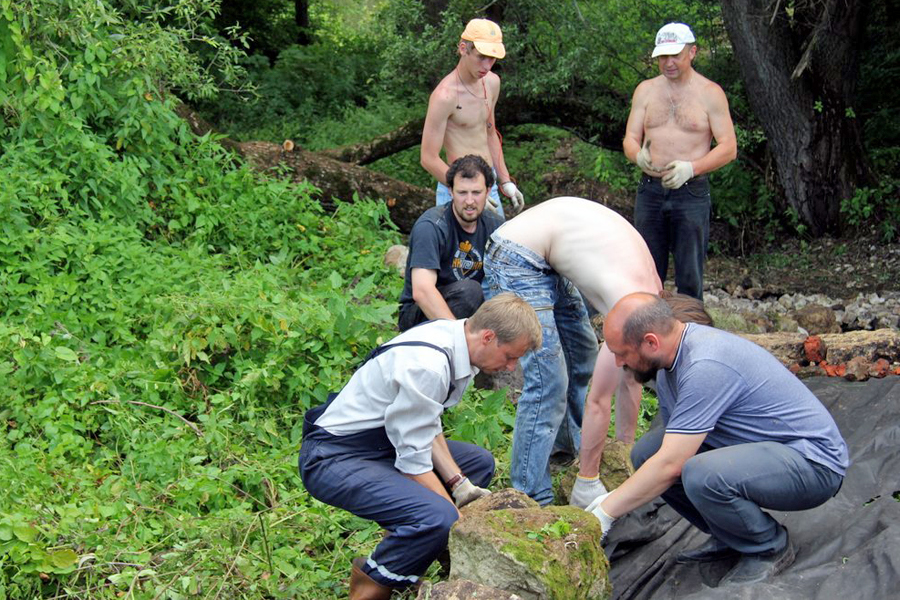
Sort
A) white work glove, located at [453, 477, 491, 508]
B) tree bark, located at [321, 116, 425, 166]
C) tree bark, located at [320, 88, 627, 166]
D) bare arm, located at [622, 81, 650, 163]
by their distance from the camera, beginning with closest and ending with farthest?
white work glove, located at [453, 477, 491, 508] < bare arm, located at [622, 81, 650, 163] < tree bark, located at [320, 88, 627, 166] < tree bark, located at [321, 116, 425, 166]

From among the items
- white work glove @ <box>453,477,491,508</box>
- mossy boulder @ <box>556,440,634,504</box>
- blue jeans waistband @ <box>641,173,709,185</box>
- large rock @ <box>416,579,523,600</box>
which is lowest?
mossy boulder @ <box>556,440,634,504</box>

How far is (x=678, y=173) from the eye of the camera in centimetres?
562

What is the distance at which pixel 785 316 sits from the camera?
723 cm

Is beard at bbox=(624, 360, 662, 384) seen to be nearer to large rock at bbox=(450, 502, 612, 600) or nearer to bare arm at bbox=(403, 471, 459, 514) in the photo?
large rock at bbox=(450, 502, 612, 600)

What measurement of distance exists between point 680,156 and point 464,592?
12.0ft

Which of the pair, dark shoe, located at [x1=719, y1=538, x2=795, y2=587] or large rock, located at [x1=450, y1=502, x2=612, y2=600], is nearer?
large rock, located at [x1=450, y1=502, x2=612, y2=600]

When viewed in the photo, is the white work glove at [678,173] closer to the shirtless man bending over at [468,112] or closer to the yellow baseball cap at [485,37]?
the shirtless man bending over at [468,112]

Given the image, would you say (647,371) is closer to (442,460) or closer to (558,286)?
(442,460)

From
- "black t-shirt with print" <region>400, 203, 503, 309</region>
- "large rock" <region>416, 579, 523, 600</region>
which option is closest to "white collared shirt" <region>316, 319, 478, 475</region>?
"large rock" <region>416, 579, 523, 600</region>

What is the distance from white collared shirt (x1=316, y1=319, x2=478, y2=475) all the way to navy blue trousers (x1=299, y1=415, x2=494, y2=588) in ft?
0.20

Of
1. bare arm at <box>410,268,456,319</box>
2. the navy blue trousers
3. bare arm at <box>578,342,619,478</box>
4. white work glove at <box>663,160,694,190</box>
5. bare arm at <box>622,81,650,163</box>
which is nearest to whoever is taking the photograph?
the navy blue trousers

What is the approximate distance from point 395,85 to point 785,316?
614 cm

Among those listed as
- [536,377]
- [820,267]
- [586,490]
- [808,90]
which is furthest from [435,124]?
[820,267]

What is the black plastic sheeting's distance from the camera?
9.82ft
